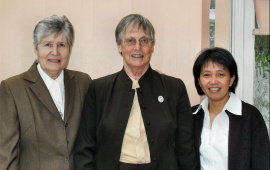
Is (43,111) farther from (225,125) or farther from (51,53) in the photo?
(225,125)

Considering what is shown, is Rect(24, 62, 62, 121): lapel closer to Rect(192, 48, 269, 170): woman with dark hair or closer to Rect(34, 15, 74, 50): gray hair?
Rect(34, 15, 74, 50): gray hair

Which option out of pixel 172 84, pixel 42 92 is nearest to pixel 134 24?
pixel 172 84

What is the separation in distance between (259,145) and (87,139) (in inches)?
37.9

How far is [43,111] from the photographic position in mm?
1941

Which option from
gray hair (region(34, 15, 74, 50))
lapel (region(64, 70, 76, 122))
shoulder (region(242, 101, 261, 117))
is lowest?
shoulder (region(242, 101, 261, 117))

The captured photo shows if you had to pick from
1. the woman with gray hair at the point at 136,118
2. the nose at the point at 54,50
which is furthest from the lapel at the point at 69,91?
the nose at the point at 54,50

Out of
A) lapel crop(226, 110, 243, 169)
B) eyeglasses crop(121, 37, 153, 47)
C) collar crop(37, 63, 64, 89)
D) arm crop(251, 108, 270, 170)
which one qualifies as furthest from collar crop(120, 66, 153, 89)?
arm crop(251, 108, 270, 170)

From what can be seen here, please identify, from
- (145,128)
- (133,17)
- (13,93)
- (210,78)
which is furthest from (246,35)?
(13,93)

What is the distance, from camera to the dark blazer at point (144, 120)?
6.15 ft

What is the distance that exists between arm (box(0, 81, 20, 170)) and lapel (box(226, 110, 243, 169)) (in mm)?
1180

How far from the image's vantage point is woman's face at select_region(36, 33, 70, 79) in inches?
78.1

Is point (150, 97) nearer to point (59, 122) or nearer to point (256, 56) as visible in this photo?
point (59, 122)

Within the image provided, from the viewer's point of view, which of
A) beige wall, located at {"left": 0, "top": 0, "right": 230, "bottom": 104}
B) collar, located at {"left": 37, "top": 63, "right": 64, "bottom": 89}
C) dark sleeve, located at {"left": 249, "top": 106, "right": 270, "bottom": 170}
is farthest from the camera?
beige wall, located at {"left": 0, "top": 0, "right": 230, "bottom": 104}

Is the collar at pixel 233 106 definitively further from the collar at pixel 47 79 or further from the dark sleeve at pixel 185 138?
the collar at pixel 47 79
